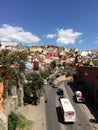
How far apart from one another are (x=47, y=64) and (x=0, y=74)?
9508cm

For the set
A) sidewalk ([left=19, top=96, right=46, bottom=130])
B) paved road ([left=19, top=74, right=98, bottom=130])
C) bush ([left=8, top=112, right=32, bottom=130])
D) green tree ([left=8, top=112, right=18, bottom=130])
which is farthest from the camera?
sidewalk ([left=19, top=96, right=46, bottom=130])

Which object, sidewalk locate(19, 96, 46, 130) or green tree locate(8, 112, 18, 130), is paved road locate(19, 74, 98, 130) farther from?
green tree locate(8, 112, 18, 130)

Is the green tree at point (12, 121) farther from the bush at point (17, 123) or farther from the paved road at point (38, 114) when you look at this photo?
the paved road at point (38, 114)

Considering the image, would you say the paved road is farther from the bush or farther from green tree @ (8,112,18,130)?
green tree @ (8,112,18,130)

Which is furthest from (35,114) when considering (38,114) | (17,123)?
(17,123)

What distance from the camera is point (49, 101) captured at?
63.0 meters

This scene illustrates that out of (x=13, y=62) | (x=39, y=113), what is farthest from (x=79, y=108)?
(x=13, y=62)

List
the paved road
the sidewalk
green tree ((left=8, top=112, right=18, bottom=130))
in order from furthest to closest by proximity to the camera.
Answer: the sidewalk
the paved road
green tree ((left=8, top=112, right=18, bottom=130))

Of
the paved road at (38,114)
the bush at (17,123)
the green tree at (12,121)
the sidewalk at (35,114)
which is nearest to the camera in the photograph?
the green tree at (12,121)

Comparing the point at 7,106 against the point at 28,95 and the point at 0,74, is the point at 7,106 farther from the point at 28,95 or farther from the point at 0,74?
the point at 28,95

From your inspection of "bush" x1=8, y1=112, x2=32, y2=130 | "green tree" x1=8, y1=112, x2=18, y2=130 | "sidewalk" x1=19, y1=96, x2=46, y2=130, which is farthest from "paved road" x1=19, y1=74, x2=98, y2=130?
"green tree" x1=8, y1=112, x2=18, y2=130

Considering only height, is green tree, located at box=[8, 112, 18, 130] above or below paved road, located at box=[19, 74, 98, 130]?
above

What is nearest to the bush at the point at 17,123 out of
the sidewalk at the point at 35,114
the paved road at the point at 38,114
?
the sidewalk at the point at 35,114

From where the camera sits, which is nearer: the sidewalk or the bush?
the bush
